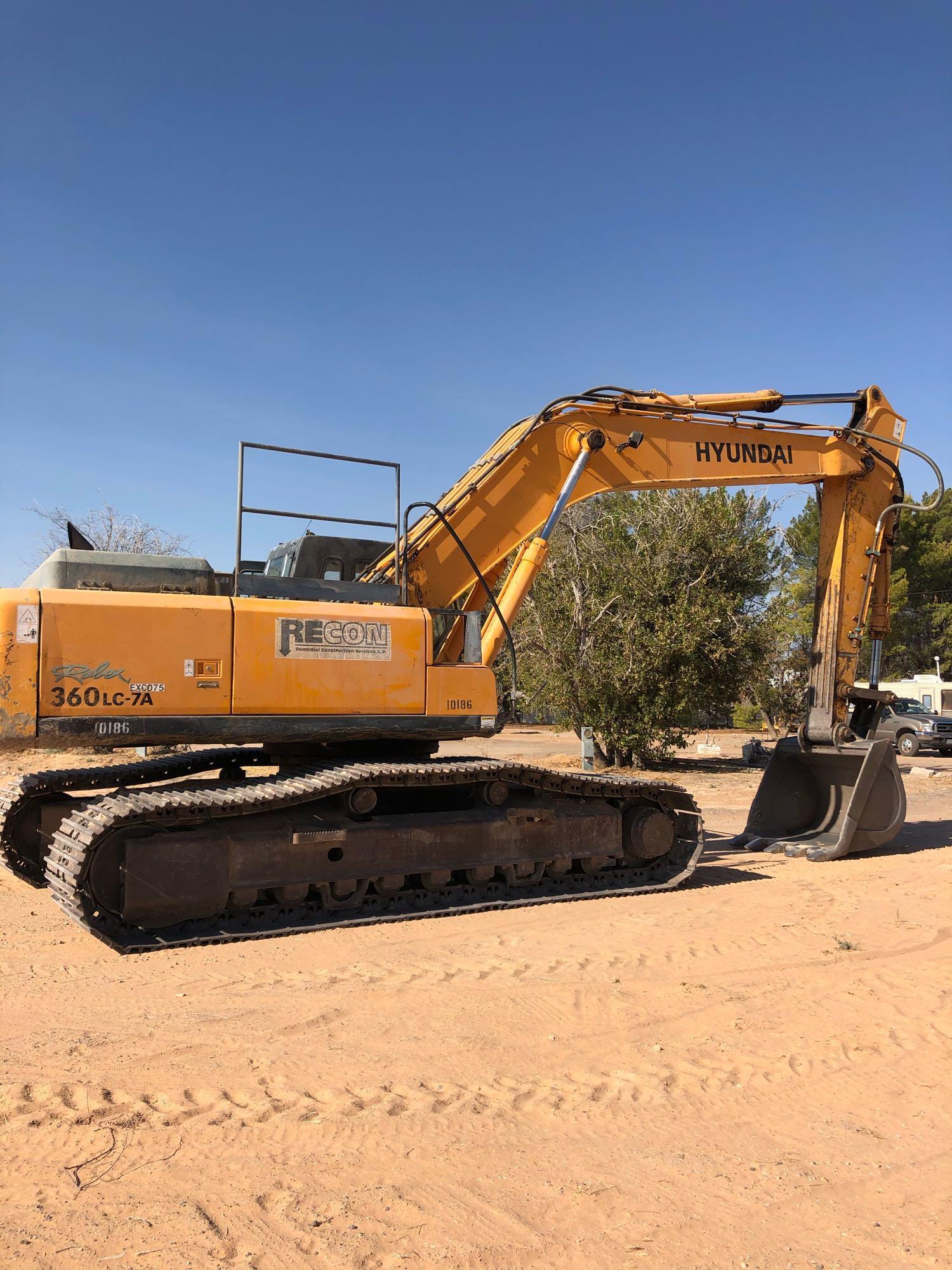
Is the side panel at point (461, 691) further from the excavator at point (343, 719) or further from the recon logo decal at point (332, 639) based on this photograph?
the recon logo decal at point (332, 639)

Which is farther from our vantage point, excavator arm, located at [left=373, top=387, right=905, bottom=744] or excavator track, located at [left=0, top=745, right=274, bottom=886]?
excavator arm, located at [left=373, top=387, right=905, bottom=744]

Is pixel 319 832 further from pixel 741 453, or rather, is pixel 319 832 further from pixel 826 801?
pixel 826 801

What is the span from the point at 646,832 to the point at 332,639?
11.1 ft

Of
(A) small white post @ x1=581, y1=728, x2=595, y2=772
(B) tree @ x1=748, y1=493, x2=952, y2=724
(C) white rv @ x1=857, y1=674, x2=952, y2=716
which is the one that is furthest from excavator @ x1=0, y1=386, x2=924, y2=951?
(B) tree @ x1=748, y1=493, x2=952, y2=724

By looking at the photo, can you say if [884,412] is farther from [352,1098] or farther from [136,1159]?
[136,1159]

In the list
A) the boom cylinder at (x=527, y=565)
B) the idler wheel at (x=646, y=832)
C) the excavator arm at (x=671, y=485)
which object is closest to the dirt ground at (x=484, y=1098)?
the idler wheel at (x=646, y=832)

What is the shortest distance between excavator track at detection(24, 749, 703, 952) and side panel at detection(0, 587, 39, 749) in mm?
723

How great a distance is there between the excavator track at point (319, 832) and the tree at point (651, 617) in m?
10.3

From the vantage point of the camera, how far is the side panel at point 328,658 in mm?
6957

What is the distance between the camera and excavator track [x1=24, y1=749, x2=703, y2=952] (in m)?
6.35

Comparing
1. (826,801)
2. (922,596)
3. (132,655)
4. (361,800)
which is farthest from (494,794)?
(922,596)

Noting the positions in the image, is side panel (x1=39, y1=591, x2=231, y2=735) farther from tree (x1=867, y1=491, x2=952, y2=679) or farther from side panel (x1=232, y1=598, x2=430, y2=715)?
tree (x1=867, y1=491, x2=952, y2=679)

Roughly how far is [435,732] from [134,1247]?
4838 millimetres

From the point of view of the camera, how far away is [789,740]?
36.6 feet
